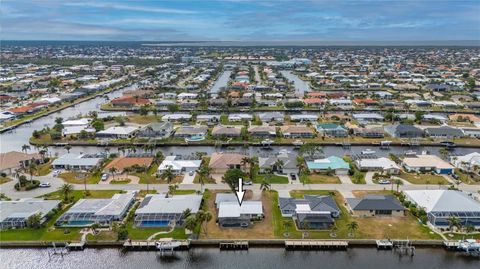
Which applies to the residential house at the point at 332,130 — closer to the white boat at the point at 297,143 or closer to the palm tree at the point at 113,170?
the white boat at the point at 297,143

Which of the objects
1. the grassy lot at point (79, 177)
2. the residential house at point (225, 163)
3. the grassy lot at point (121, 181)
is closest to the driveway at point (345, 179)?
the residential house at point (225, 163)

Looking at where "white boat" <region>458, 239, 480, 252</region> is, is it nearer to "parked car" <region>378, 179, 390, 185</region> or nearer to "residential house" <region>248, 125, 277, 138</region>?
"parked car" <region>378, 179, 390, 185</region>

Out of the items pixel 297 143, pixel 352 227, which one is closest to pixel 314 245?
pixel 352 227

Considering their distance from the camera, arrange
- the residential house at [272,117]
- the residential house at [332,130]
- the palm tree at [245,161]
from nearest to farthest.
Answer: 1. the palm tree at [245,161]
2. the residential house at [332,130]
3. the residential house at [272,117]

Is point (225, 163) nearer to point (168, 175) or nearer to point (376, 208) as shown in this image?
point (168, 175)

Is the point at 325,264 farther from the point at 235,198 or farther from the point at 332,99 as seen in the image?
the point at 332,99

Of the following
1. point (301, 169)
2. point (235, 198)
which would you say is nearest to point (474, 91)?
point (301, 169)
